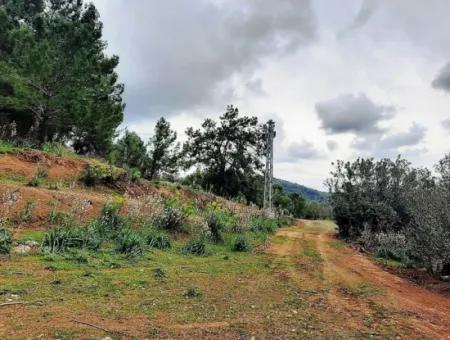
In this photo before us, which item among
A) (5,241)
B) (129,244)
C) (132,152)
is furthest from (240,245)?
(132,152)

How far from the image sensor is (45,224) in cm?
982

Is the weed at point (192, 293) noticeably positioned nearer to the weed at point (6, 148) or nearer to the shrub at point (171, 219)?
the shrub at point (171, 219)

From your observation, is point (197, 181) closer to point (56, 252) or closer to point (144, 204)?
point (144, 204)

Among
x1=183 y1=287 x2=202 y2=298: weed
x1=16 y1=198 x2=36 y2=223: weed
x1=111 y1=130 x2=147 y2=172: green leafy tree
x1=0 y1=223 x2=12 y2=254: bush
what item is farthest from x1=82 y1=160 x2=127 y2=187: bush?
x1=111 y1=130 x2=147 y2=172: green leafy tree

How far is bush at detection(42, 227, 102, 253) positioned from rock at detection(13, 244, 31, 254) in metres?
0.29

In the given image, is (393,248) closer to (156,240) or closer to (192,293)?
(156,240)

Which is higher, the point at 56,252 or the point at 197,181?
the point at 197,181

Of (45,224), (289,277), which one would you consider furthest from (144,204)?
(289,277)

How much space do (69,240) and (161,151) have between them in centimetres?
2479

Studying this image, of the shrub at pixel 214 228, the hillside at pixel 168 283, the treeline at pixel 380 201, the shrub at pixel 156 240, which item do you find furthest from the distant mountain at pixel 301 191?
the shrub at pixel 156 240

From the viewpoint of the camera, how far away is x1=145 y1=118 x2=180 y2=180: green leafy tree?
32.8m

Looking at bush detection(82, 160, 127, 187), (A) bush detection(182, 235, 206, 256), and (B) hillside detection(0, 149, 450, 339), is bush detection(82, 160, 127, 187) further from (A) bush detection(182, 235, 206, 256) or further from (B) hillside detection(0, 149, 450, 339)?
(A) bush detection(182, 235, 206, 256)

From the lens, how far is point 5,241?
7.65 meters

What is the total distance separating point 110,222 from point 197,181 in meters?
31.7
